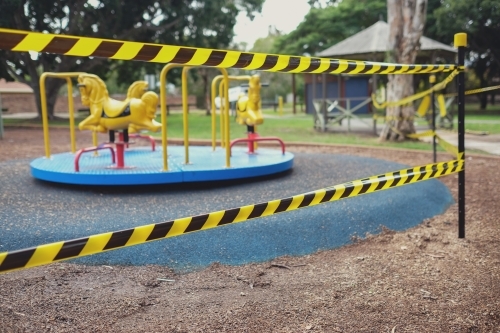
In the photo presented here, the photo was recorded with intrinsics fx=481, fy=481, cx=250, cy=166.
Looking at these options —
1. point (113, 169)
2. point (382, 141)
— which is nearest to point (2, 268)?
point (113, 169)

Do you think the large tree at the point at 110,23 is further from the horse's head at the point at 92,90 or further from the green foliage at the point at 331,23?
the horse's head at the point at 92,90

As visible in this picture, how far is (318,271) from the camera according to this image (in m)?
3.43

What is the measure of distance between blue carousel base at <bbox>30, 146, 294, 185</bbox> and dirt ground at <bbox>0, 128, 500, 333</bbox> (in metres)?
1.74

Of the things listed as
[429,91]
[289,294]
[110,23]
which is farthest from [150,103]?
[110,23]

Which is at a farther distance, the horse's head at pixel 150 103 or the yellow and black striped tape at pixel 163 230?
the horse's head at pixel 150 103

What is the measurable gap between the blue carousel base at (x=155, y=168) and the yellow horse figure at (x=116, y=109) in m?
0.49

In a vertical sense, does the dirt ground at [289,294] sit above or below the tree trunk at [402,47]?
below

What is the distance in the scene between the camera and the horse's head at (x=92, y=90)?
19.6 ft

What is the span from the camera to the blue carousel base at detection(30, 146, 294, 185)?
5.06 m

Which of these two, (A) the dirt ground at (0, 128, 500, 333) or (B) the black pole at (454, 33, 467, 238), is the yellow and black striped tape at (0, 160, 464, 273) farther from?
(B) the black pole at (454, 33, 467, 238)

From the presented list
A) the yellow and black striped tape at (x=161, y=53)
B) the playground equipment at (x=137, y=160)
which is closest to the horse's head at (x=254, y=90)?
the playground equipment at (x=137, y=160)

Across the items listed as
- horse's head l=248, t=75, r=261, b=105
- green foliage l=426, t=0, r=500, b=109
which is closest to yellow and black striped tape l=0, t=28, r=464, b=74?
horse's head l=248, t=75, r=261, b=105

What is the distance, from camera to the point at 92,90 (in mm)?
6027

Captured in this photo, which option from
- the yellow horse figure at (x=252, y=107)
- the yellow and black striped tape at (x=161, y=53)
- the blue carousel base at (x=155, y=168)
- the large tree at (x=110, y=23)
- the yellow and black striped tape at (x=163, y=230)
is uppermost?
the large tree at (x=110, y=23)
